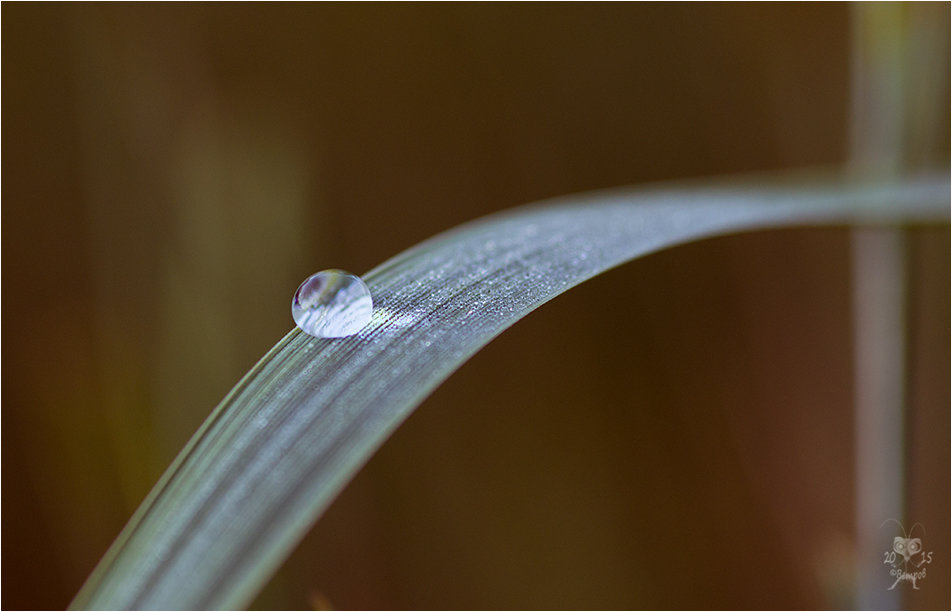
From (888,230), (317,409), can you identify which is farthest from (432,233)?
(317,409)

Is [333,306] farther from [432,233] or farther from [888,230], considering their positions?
[432,233]

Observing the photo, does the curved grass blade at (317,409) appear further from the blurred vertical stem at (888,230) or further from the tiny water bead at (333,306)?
the blurred vertical stem at (888,230)

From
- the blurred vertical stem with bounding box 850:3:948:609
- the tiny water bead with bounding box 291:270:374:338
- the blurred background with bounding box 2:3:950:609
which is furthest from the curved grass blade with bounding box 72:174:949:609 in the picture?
the blurred background with bounding box 2:3:950:609

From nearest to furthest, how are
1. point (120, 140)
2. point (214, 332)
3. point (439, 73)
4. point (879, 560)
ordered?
point (879, 560), point (214, 332), point (120, 140), point (439, 73)

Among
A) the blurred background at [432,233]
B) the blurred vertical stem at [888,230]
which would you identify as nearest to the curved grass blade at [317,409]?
the blurred vertical stem at [888,230]

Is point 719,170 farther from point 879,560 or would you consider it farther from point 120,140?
point 120,140

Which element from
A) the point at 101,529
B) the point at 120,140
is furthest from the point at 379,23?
the point at 101,529
